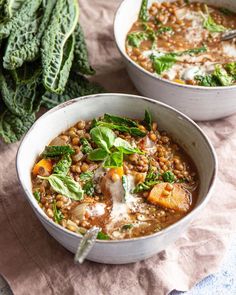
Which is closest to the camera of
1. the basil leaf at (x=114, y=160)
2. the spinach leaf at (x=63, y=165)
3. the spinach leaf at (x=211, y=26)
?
the basil leaf at (x=114, y=160)

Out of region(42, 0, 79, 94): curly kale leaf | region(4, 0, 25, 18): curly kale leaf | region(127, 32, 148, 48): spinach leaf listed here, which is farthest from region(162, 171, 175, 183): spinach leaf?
region(4, 0, 25, 18): curly kale leaf

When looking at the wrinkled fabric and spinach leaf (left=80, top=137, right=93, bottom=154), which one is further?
spinach leaf (left=80, top=137, right=93, bottom=154)

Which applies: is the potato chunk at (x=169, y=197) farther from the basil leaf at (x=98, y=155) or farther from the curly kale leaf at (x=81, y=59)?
the curly kale leaf at (x=81, y=59)

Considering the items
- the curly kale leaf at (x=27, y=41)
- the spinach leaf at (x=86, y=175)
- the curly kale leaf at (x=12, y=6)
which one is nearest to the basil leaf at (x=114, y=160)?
the spinach leaf at (x=86, y=175)

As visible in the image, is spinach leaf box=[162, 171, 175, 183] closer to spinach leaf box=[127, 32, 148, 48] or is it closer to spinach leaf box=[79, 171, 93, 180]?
spinach leaf box=[79, 171, 93, 180]

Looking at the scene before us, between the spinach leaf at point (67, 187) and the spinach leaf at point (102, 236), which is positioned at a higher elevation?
the spinach leaf at point (67, 187)

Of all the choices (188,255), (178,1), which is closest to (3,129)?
(188,255)

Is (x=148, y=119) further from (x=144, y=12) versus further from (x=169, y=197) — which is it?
(x=144, y=12)
